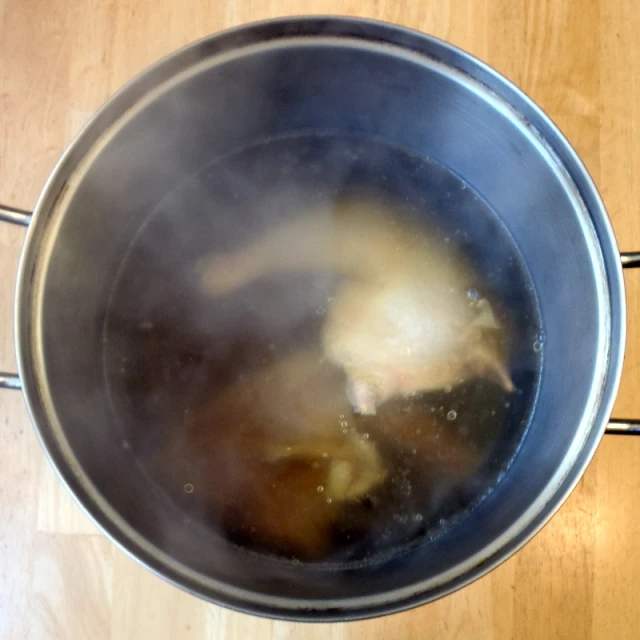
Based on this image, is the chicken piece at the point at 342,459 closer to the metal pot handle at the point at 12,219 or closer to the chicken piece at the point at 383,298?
the chicken piece at the point at 383,298

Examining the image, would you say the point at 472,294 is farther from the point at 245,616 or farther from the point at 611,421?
the point at 245,616

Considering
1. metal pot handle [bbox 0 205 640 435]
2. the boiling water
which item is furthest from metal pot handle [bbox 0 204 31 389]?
the boiling water

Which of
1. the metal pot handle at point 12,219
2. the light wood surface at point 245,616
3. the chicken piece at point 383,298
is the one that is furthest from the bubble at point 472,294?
the metal pot handle at point 12,219

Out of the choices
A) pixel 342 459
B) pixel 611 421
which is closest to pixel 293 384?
pixel 342 459

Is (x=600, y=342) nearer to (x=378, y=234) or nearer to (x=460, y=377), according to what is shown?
(x=460, y=377)

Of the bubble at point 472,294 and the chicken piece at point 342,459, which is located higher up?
the bubble at point 472,294

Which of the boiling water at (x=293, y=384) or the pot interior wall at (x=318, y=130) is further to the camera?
the boiling water at (x=293, y=384)

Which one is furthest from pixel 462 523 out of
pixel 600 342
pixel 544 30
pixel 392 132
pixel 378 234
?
pixel 544 30
